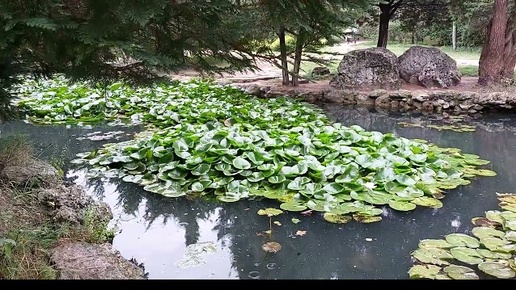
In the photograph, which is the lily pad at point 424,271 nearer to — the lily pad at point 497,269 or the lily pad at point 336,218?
the lily pad at point 497,269

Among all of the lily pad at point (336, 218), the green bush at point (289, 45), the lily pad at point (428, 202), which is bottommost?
the lily pad at point (336, 218)

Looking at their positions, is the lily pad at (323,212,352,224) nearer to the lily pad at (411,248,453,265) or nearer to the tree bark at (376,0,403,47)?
the lily pad at (411,248,453,265)

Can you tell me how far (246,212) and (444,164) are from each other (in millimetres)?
1988

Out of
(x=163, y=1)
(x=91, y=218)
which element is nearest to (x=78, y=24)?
(x=163, y=1)

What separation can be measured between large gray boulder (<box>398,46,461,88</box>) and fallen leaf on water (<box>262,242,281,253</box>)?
21.9 feet

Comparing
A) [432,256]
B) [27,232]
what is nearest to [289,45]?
[432,256]

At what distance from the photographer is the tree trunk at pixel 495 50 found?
836 cm

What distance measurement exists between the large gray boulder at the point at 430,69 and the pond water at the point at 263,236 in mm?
4479

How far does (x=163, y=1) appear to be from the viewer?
4.42 feet

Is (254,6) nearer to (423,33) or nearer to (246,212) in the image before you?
(246,212)

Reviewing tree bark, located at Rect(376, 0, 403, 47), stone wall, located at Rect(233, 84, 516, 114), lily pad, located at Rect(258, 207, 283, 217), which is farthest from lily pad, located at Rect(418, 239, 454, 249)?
tree bark, located at Rect(376, 0, 403, 47)

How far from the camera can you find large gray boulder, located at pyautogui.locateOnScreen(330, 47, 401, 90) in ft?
27.6

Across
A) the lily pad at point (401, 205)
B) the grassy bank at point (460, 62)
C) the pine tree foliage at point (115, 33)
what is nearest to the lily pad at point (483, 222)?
the lily pad at point (401, 205)

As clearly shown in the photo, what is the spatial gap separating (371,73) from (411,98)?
99 centimetres
